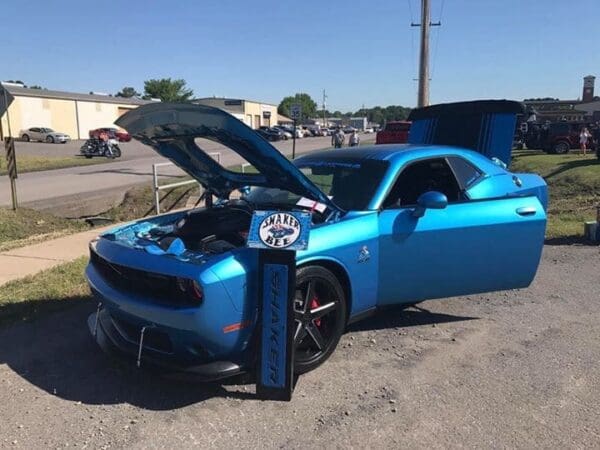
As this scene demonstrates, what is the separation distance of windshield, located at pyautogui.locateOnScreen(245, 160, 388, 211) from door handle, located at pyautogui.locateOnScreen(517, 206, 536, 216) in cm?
120

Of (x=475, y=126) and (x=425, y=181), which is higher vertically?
(x=475, y=126)

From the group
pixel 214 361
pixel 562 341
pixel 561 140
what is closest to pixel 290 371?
pixel 214 361

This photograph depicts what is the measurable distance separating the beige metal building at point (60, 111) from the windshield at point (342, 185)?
5366 centimetres

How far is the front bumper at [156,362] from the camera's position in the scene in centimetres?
332

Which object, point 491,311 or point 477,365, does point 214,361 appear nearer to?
point 477,365

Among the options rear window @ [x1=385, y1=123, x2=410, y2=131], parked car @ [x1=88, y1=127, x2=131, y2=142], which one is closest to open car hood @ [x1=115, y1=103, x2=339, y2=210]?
rear window @ [x1=385, y1=123, x2=410, y2=131]

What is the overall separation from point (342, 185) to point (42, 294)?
325cm

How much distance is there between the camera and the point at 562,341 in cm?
448

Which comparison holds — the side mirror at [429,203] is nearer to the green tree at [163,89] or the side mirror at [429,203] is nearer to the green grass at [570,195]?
the green grass at [570,195]

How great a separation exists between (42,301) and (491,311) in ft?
14.0

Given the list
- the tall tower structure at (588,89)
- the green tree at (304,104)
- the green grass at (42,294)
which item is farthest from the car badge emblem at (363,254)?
the green tree at (304,104)

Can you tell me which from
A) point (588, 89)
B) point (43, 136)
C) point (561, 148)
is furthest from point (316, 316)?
point (588, 89)

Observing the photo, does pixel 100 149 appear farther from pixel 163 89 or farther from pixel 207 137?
pixel 163 89

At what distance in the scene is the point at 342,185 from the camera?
4594 mm
